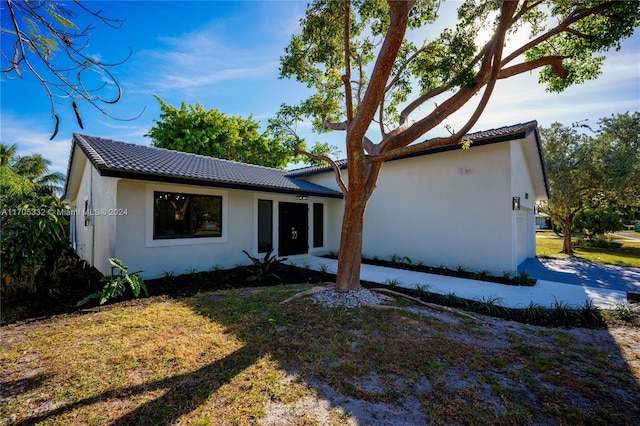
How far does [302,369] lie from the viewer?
327 cm

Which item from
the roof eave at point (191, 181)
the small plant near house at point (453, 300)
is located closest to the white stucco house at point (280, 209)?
the roof eave at point (191, 181)

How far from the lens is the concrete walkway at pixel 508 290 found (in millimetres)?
6227

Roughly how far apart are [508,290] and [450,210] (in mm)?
3266

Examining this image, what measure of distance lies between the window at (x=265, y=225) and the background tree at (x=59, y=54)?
26.4 ft

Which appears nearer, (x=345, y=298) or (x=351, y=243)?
(x=345, y=298)

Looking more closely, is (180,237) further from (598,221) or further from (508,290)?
(598,221)

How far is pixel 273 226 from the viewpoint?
1110cm

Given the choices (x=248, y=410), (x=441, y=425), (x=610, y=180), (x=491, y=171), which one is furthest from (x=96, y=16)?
(x=610, y=180)

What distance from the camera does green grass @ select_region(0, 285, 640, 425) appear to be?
2533 mm

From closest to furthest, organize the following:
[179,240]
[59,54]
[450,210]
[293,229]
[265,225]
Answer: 1. [59,54]
2. [179,240]
3. [450,210]
4. [265,225]
5. [293,229]

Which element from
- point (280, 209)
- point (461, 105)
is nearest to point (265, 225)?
point (280, 209)

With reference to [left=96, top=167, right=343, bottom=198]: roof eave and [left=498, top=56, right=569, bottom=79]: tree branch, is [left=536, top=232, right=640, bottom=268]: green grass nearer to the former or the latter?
[left=498, top=56, right=569, bottom=79]: tree branch

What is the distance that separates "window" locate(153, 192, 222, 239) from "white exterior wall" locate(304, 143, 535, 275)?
6.39 metres

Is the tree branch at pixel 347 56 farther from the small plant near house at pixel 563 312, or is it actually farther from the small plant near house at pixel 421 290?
the small plant near house at pixel 563 312
